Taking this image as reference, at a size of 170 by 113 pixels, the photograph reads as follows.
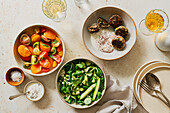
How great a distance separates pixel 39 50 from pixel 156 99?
3.45ft

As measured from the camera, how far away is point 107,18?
58.7 inches

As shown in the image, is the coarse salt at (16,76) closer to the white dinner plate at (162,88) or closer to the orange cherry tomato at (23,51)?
the orange cherry tomato at (23,51)

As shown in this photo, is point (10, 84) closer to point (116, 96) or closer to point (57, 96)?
point (57, 96)

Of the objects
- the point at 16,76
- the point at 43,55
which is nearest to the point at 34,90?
the point at 16,76

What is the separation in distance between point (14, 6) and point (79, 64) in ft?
2.63

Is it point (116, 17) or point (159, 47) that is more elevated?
point (116, 17)

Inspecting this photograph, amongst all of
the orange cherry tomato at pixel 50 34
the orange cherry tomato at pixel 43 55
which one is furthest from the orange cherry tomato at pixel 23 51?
the orange cherry tomato at pixel 50 34

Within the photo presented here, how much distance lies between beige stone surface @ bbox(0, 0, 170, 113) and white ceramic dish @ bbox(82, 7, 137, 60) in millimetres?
82

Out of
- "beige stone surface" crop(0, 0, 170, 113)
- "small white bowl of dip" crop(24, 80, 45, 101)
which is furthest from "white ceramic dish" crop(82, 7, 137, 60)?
"small white bowl of dip" crop(24, 80, 45, 101)

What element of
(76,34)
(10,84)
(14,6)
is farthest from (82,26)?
(10,84)

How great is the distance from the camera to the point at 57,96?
60.9 inches

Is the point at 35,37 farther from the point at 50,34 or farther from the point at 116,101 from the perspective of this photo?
the point at 116,101

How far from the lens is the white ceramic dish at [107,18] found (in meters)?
1.42

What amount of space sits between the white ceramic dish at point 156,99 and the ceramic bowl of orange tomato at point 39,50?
29.0 inches
